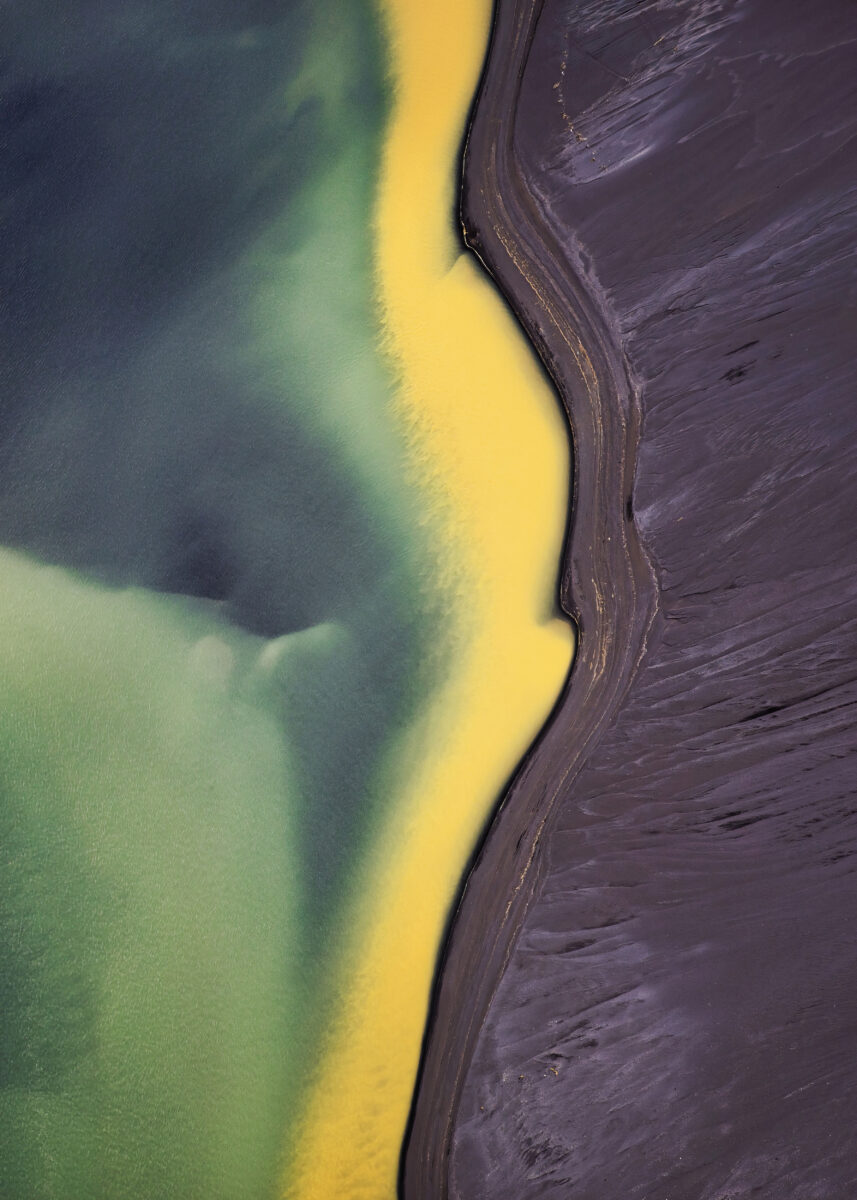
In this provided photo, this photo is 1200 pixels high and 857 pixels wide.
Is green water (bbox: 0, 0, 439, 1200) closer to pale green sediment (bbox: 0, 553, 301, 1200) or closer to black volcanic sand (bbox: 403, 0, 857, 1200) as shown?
pale green sediment (bbox: 0, 553, 301, 1200)

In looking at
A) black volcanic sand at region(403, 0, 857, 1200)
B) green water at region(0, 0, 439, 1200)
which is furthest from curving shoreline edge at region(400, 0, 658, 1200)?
green water at region(0, 0, 439, 1200)

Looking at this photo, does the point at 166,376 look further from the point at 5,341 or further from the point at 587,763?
the point at 587,763

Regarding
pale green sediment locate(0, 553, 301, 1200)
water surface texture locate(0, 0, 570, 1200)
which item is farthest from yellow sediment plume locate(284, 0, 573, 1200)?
pale green sediment locate(0, 553, 301, 1200)

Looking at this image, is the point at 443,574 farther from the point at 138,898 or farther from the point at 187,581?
the point at 138,898

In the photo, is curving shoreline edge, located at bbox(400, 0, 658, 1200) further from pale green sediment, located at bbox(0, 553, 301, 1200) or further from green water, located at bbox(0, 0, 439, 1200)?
pale green sediment, located at bbox(0, 553, 301, 1200)

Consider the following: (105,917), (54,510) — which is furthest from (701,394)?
(105,917)
